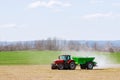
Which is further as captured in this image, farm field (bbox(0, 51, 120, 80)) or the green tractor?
the green tractor

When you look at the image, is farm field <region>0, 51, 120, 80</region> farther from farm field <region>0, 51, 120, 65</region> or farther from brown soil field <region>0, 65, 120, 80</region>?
farm field <region>0, 51, 120, 65</region>

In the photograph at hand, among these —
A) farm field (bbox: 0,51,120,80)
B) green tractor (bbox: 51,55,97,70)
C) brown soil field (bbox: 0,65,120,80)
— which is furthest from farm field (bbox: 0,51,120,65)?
brown soil field (bbox: 0,65,120,80)

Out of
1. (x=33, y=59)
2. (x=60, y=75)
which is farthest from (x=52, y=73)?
(x=33, y=59)

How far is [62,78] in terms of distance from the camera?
35.9 meters

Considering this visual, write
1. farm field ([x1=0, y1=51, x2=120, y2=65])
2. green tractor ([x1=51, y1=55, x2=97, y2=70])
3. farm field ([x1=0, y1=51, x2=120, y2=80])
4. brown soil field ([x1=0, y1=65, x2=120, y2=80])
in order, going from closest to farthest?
brown soil field ([x1=0, y1=65, x2=120, y2=80]) → farm field ([x1=0, y1=51, x2=120, y2=80]) → green tractor ([x1=51, y1=55, x2=97, y2=70]) → farm field ([x1=0, y1=51, x2=120, y2=65])

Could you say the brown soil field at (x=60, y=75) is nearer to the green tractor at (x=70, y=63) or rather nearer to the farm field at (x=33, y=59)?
the green tractor at (x=70, y=63)

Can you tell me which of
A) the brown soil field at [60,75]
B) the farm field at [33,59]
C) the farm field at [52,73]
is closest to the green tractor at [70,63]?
the farm field at [52,73]

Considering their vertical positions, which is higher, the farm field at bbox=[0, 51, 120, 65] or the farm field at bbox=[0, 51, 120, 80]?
the farm field at bbox=[0, 51, 120, 65]

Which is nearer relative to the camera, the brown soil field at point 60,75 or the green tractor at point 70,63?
the brown soil field at point 60,75

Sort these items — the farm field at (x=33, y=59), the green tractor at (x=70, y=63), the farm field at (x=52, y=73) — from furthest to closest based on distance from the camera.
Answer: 1. the farm field at (x=33, y=59)
2. the green tractor at (x=70, y=63)
3. the farm field at (x=52, y=73)

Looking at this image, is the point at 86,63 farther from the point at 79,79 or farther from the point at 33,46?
the point at 33,46

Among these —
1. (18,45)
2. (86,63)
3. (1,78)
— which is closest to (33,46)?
(18,45)

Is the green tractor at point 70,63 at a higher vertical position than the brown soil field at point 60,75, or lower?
higher

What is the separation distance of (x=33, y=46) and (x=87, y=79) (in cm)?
10106
